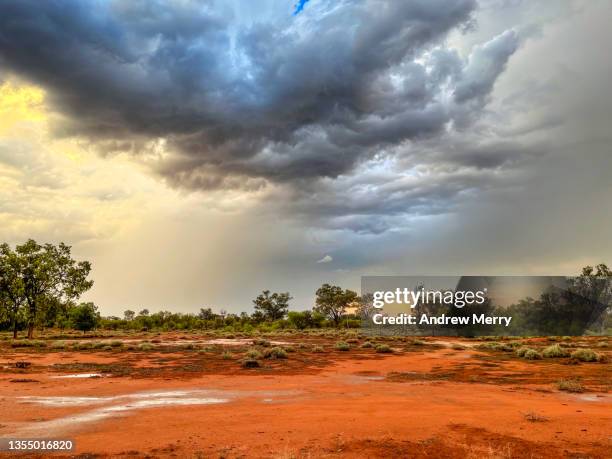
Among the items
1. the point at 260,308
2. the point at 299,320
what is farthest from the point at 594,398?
the point at 260,308

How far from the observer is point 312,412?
42.3 feet

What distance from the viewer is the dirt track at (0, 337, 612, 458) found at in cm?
959

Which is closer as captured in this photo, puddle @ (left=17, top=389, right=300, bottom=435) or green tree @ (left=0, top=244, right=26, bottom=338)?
puddle @ (left=17, top=389, right=300, bottom=435)

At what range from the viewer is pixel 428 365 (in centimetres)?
2769

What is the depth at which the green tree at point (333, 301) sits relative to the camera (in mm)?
118625

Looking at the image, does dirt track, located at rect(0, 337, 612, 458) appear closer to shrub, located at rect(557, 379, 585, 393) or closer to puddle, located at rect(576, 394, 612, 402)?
puddle, located at rect(576, 394, 612, 402)

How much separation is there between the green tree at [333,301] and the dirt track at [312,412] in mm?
94274

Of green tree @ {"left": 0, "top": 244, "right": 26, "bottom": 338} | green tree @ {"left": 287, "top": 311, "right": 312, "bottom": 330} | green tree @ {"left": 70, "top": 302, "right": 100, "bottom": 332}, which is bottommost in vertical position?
green tree @ {"left": 287, "top": 311, "right": 312, "bottom": 330}

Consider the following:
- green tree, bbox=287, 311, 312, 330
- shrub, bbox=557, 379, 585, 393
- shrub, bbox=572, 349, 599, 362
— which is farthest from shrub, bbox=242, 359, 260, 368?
green tree, bbox=287, 311, 312, 330

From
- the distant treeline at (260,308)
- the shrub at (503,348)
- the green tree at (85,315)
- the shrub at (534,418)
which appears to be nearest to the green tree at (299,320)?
the distant treeline at (260,308)

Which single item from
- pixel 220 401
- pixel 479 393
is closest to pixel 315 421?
pixel 220 401

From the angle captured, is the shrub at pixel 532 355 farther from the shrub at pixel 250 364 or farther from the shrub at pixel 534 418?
the shrub at pixel 534 418

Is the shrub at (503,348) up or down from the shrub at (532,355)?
down

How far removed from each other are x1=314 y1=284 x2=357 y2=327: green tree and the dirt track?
94274 millimetres
